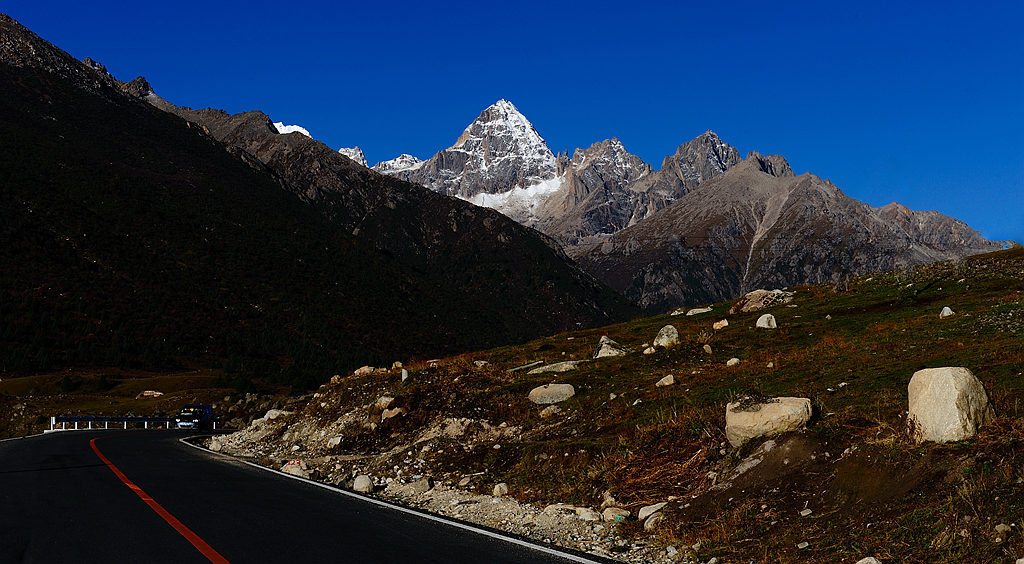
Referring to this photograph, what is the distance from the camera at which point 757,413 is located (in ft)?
45.5

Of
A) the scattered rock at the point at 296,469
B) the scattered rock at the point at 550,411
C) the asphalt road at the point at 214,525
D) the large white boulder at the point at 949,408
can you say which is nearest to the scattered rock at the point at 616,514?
the asphalt road at the point at 214,525

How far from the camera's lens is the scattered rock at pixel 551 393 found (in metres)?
23.2

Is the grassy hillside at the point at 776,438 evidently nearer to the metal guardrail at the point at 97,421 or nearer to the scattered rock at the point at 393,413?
the scattered rock at the point at 393,413

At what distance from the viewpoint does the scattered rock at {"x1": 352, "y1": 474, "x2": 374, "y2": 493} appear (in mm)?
17906

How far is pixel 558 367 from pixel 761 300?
20.8 metres

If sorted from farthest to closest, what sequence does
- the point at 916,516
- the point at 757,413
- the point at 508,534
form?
1. the point at 757,413
2. the point at 508,534
3. the point at 916,516

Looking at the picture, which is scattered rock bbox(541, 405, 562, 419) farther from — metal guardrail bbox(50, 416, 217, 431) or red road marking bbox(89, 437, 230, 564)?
metal guardrail bbox(50, 416, 217, 431)

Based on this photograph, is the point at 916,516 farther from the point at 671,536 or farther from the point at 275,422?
the point at 275,422

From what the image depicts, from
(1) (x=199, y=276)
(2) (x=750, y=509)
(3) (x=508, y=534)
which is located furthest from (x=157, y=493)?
(1) (x=199, y=276)

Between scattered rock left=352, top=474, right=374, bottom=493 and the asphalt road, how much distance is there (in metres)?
0.98

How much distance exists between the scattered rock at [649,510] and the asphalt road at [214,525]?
3.02 m

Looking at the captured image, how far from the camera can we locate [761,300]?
43.4 meters

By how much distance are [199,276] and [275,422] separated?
123 m

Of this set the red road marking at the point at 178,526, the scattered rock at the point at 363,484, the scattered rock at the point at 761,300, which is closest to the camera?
the red road marking at the point at 178,526
